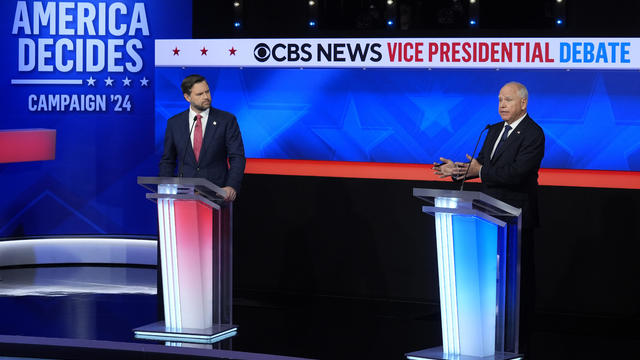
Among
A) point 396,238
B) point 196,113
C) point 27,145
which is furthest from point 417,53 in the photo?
point 27,145

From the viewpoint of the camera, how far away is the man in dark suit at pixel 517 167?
4301 millimetres

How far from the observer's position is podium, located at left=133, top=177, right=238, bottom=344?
4.49 metres

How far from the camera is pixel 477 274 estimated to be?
408 centimetres

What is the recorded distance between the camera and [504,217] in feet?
13.7

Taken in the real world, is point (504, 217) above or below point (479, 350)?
above

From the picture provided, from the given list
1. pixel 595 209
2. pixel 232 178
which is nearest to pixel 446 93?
pixel 595 209

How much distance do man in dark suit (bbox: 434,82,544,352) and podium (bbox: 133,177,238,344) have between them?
1.10 metres

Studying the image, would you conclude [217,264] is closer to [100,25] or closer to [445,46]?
[445,46]

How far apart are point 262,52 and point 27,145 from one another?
1.85 m

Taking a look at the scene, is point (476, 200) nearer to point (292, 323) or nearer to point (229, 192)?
point (229, 192)

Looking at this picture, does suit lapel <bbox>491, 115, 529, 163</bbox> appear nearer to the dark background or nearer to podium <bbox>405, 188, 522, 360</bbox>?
podium <bbox>405, 188, 522, 360</bbox>

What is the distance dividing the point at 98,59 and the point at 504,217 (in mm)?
4003

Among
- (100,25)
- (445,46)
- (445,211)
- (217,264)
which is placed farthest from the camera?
(100,25)

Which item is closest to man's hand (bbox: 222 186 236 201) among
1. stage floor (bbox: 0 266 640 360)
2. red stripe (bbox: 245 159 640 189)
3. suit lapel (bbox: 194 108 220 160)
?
suit lapel (bbox: 194 108 220 160)
